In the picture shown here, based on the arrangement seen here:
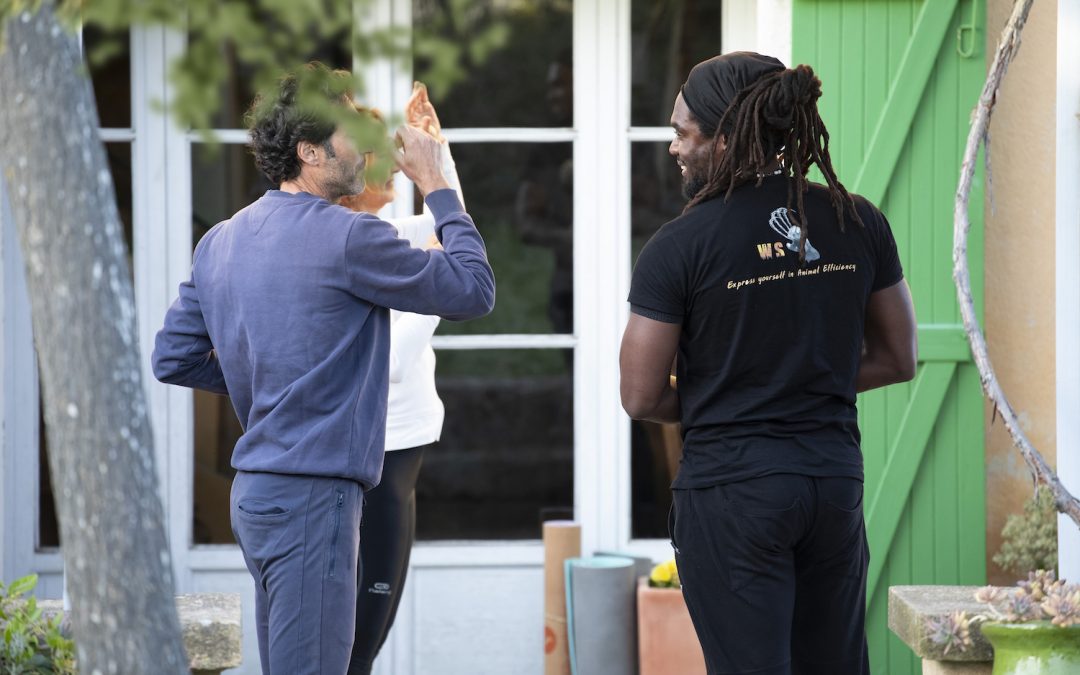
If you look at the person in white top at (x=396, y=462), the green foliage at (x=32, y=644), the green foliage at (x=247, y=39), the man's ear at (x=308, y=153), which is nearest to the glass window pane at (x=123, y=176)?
the person in white top at (x=396, y=462)

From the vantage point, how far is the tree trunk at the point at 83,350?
161 cm

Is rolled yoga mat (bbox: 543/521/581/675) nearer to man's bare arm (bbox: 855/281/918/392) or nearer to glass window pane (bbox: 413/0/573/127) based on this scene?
glass window pane (bbox: 413/0/573/127)

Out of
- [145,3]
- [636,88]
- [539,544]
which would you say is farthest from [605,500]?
[145,3]

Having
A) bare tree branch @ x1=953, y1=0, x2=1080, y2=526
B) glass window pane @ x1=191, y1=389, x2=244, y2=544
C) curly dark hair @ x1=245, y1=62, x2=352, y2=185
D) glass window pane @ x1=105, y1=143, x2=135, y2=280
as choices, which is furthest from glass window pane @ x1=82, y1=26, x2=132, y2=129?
bare tree branch @ x1=953, y1=0, x2=1080, y2=526

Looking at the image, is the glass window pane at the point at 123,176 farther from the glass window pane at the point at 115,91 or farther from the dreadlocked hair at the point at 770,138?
the dreadlocked hair at the point at 770,138

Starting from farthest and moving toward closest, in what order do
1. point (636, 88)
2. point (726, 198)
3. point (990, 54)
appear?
point (636, 88), point (990, 54), point (726, 198)

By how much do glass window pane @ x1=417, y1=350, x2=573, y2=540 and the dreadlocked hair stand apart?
2.16 m

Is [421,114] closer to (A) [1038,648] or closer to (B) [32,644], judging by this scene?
(B) [32,644]

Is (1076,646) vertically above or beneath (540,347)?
beneath

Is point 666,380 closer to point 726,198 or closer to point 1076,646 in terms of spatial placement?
point 726,198

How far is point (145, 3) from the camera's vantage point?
135cm

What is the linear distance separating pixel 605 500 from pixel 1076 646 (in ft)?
5.93

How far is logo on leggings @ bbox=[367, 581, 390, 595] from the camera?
3.27m

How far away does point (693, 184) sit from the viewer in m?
2.42
